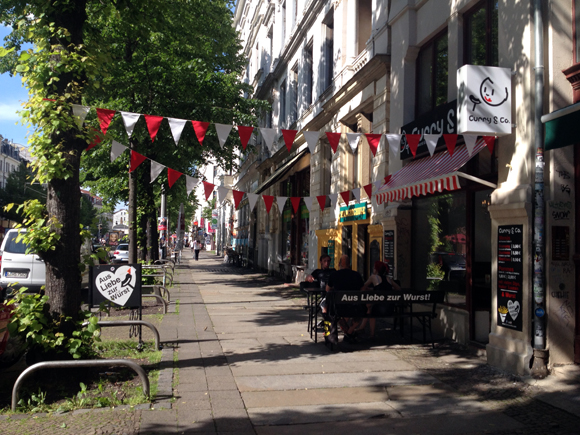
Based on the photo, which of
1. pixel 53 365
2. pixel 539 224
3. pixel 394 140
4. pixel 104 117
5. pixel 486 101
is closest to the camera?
pixel 53 365

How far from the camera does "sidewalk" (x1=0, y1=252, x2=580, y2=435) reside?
5.26m

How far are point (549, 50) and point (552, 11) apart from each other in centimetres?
52

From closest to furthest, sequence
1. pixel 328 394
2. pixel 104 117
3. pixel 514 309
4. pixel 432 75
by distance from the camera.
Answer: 1. pixel 328 394
2. pixel 514 309
3. pixel 104 117
4. pixel 432 75

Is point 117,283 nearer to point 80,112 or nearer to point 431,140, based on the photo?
point 80,112

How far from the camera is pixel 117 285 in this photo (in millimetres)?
8711

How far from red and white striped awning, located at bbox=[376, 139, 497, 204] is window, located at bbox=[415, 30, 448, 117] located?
1.30 metres

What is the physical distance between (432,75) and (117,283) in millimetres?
7396

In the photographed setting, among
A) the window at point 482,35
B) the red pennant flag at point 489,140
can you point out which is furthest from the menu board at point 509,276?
the window at point 482,35

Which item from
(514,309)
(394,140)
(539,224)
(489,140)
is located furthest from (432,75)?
(514,309)

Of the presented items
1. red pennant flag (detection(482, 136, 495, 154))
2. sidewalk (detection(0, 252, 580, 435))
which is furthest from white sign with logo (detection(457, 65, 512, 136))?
sidewalk (detection(0, 252, 580, 435))

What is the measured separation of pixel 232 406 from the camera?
5.85 metres

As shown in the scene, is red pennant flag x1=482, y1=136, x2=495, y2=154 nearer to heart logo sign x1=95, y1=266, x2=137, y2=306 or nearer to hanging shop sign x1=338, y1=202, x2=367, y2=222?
hanging shop sign x1=338, y1=202, x2=367, y2=222

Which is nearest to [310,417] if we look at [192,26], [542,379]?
[542,379]

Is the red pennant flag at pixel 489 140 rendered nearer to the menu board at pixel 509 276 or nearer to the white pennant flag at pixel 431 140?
the white pennant flag at pixel 431 140
